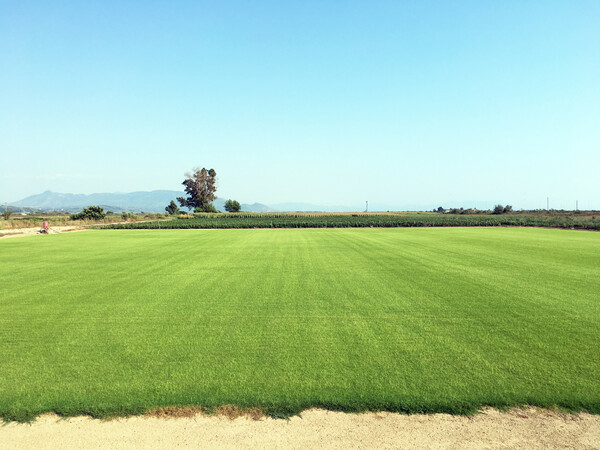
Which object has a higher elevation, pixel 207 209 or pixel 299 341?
pixel 207 209

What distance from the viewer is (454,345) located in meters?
5.17

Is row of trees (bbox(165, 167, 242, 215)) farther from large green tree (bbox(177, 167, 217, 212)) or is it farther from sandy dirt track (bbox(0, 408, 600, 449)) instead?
sandy dirt track (bbox(0, 408, 600, 449))

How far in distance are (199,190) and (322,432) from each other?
325 ft

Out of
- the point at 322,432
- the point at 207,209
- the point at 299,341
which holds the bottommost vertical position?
the point at 322,432

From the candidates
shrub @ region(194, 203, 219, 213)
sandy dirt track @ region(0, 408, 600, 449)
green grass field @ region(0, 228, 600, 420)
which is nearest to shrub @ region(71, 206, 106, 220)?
shrub @ region(194, 203, 219, 213)

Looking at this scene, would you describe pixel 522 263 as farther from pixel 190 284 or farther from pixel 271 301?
pixel 190 284

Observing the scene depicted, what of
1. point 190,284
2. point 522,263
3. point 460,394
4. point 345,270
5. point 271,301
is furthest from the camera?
point 522,263

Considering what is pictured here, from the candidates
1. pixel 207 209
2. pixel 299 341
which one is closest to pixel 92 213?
pixel 207 209

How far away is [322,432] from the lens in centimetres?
330

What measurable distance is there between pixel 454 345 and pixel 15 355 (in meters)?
6.87

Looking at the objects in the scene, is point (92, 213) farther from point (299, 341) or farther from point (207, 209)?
point (299, 341)

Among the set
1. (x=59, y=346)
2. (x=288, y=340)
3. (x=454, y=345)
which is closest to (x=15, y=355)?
(x=59, y=346)

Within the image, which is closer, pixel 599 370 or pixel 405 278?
pixel 599 370

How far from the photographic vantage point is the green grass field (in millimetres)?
3811
